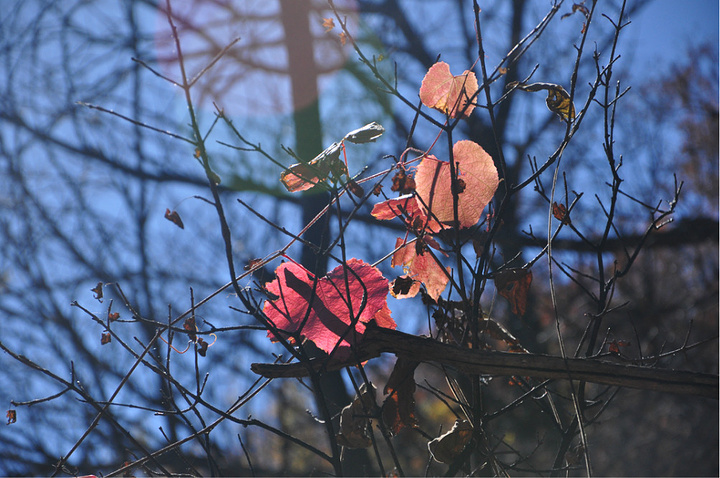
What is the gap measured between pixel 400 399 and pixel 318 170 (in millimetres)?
466

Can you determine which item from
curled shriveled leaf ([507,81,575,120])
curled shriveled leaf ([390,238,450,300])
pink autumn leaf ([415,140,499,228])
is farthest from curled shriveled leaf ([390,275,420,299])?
curled shriveled leaf ([507,81,575,120])

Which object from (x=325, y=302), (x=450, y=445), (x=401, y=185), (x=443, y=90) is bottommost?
(x=450, y=445)

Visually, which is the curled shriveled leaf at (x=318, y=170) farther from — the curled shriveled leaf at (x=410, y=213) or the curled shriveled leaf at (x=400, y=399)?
the curled shriveled leaf at (x=400, y=399)

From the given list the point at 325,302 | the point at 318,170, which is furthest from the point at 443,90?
the point at 325,302

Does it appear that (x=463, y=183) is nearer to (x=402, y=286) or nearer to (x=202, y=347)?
(x=402, y=286)

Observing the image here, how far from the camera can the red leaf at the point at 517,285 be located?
959 mm

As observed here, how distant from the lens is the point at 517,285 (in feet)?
3.18

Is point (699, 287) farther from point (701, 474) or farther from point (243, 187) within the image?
point (243, 187)

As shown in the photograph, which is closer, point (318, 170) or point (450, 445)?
point (318, 170)

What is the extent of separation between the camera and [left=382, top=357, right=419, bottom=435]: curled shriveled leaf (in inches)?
37.2

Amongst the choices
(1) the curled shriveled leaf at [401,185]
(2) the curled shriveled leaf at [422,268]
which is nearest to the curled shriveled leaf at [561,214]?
(2) the curled shriveled leaf at [422,268]

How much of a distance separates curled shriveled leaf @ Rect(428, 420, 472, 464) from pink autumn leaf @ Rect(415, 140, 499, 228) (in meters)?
0.39

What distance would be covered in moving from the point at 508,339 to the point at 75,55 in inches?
139

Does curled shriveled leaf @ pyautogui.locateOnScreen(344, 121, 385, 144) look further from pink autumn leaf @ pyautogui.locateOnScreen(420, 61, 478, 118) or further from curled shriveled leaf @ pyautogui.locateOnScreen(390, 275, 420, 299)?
curled shriveled leaf @ pyautogui.locateOnScreen(390, 275, 420, 299)
